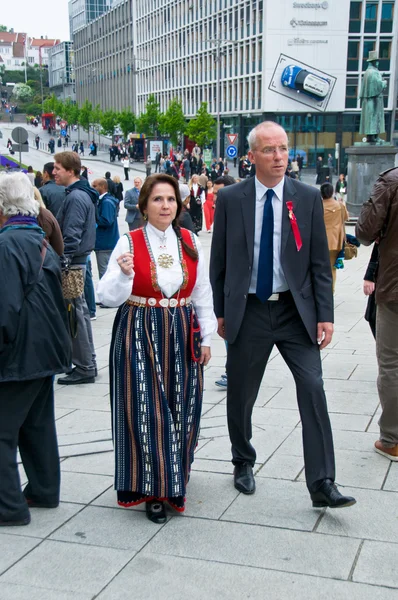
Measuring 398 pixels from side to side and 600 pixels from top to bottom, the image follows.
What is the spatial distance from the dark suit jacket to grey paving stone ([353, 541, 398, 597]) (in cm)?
107

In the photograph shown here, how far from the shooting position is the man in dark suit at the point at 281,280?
4.12 meters

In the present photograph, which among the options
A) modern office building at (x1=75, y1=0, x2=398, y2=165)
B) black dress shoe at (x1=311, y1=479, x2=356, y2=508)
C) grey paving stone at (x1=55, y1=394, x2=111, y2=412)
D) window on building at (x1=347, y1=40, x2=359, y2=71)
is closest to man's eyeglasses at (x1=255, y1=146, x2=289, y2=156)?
black dress shoe at (x1=311, y1=479, x2=356, y2=508)

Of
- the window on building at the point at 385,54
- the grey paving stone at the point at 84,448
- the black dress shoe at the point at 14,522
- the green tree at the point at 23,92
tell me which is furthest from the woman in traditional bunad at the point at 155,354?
the green tree at the point at 23,92

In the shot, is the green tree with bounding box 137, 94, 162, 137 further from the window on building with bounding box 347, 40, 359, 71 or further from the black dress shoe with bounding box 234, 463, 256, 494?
the black dress shoe with bounding box 234, 463, 256, 494

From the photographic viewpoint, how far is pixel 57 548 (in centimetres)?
380

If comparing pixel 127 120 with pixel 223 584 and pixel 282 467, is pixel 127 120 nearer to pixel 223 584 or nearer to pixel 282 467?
pixel 282 467

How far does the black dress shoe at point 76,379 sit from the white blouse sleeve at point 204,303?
3185 millimetres

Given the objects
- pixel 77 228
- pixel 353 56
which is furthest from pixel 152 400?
pixel 353 56

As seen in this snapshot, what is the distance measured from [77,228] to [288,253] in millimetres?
3497

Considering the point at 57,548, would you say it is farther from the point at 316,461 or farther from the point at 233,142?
the point at 233,142

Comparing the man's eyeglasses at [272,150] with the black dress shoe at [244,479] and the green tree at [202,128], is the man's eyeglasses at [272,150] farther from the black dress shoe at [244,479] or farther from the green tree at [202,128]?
the green tree at [202,128]

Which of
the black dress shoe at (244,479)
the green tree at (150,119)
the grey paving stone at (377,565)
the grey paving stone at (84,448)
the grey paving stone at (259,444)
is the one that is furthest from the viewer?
the green tree at (150,119)

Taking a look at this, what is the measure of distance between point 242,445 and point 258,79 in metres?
61.4

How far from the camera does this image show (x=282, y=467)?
488 centimetres
